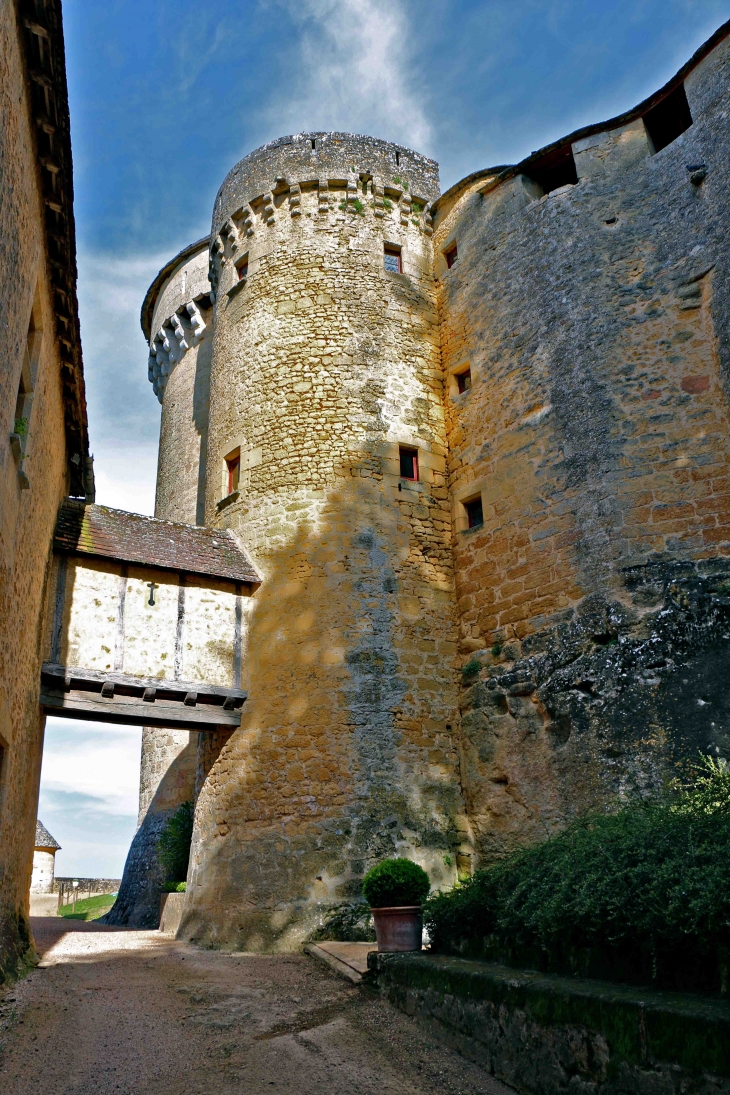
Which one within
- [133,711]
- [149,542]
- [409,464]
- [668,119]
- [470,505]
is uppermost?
[668,119]

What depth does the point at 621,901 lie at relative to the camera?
441 cm

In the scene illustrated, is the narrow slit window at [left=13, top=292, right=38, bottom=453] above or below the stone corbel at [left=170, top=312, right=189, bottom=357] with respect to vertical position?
below

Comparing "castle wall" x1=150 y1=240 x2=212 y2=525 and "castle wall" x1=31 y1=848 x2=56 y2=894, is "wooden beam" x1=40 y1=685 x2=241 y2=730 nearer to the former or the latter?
"castle wall" x1=150 y1=240 x2=212 y2=525

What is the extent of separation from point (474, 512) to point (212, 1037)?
7.48 meters

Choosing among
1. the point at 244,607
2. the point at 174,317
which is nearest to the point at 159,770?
the point at 244,607

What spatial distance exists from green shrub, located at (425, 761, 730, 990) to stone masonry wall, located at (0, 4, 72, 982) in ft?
12.8

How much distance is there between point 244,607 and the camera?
36.5ft

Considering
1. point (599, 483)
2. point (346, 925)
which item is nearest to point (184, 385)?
point (599, 483)

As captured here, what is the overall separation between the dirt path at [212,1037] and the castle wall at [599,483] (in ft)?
11.6

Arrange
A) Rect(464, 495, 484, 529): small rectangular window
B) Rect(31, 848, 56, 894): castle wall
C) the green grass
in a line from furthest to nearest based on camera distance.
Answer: Rect(31, 848, 56, 894): castle wall → the green grass → Rect(464, 495, 484, 529): small rectangular window

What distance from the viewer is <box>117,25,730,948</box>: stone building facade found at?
29.9 feet

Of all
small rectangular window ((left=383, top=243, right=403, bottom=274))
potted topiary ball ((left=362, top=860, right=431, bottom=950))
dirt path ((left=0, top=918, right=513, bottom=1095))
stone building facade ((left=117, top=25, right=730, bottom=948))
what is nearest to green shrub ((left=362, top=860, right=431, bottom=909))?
Result: potted topiary ball ((left=362, top=860, right=431, bottom=950))

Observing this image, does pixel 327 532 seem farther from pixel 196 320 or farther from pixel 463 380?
pixel 196 320

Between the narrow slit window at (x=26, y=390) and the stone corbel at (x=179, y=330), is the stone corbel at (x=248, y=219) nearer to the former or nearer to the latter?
the stone corbel at (x=179, y=330)
